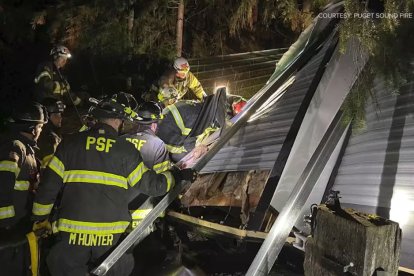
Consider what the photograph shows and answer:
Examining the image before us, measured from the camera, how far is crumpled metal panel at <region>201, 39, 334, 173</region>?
13.6 feet

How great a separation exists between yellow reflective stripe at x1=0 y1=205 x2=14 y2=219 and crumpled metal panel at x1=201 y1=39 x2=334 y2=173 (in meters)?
2.05

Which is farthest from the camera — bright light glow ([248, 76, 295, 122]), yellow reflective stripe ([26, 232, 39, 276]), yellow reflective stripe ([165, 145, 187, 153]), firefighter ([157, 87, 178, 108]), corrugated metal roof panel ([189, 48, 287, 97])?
corrugated metal roof panel ([189, 48, 287, 97])

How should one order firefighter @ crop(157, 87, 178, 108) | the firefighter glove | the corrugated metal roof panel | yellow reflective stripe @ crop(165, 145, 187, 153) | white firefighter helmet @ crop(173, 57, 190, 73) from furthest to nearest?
the corrugated metal roof panel, white firefighter helmet @ crop(173, 57, 190, 73), firefighter @ crop(157, 87, 178, 108), yellow reflective stripe @ crop(165, 145, 187, 153), the firefighter glove

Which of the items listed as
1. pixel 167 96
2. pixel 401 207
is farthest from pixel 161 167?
pixel 401 207

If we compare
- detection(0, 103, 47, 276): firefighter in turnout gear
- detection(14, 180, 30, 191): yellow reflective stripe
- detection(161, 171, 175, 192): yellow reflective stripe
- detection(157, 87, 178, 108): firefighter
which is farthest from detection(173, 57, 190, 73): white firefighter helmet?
detection(161, 171, 175, 192): yellow reflective stripe

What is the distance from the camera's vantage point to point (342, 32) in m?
3.46

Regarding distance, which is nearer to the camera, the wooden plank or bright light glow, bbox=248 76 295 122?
the wooden plank

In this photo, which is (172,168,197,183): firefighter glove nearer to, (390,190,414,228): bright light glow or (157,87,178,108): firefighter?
(390,190,414,228): bright light glow

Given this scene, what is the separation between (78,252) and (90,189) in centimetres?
58

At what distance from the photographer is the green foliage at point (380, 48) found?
3.19 meters

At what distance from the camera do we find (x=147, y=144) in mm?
4684

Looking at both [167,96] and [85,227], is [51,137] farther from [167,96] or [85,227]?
[85,227]

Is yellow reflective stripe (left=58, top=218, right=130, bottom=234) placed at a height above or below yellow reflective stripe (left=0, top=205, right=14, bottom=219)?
above

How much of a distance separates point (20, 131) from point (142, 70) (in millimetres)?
9152
